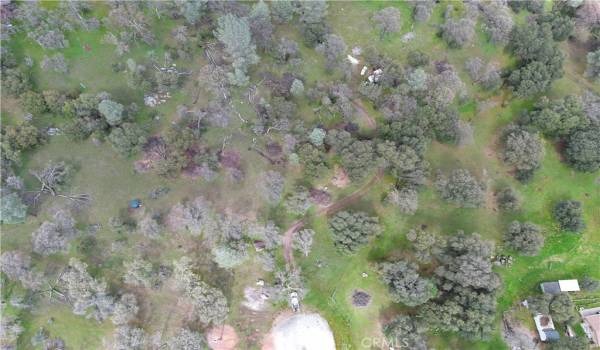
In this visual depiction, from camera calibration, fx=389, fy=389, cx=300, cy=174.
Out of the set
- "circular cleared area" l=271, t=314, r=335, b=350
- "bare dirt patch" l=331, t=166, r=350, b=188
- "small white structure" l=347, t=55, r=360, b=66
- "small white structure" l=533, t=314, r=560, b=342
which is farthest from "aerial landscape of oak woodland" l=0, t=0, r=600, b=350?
"small white structure" l=347, t=55, r=360, b=66

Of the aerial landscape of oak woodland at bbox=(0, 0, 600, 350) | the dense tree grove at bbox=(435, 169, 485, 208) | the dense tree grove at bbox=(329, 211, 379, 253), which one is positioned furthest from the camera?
the dense tree grove at bbox=(435, 169, 485, 208)

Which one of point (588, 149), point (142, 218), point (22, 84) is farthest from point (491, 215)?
point (22, 84)

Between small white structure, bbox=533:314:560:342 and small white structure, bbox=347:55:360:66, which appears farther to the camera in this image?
small white structure, bbox=347:55:360:66

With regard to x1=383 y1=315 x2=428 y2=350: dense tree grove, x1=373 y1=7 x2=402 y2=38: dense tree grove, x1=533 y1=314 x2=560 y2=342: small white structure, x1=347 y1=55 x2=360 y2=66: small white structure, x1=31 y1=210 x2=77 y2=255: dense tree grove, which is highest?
x1=373 y1=7 x2=402 y2=38: dense tree grove

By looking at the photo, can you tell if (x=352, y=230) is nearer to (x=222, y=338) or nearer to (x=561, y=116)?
(x=222, y=338)

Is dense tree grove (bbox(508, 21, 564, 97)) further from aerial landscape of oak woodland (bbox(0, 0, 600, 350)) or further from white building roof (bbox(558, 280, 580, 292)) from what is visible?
white building roof (bbox(558, 280, 580, 292))

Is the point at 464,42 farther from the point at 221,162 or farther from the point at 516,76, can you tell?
the point at 221,162

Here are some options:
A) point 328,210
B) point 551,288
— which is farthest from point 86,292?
point 551,288
